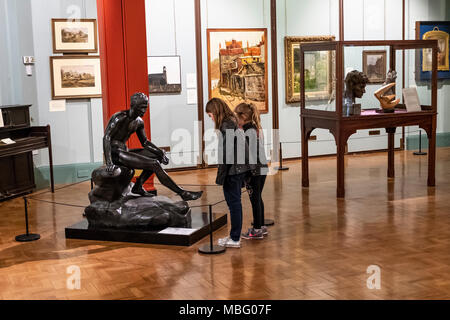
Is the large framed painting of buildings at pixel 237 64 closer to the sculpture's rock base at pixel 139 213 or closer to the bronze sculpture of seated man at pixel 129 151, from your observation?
the bronze sculpture of seated man at pixel 129 151

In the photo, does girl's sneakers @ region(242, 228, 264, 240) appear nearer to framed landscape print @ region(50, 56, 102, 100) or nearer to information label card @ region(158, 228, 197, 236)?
information label card @ region(158, 228, 197, 236)

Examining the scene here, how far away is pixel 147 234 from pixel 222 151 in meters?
1.56

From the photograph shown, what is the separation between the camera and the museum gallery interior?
21.7ft

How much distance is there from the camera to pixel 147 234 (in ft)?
25.1

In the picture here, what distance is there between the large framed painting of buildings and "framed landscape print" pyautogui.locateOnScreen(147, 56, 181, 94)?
704 mm

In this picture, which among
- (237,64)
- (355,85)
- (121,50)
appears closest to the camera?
(355,85)

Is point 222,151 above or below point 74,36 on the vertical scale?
below

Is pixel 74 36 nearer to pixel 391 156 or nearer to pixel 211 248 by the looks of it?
pixel 211 248

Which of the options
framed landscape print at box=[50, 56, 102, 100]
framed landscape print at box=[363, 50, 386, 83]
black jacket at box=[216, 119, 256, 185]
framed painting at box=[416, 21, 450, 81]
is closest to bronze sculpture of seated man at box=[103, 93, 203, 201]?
black jacket at box=[216, 119, 256, 185]

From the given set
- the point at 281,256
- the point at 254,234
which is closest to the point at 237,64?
the point at 254,234

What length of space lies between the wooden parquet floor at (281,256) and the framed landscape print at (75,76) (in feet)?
6.94

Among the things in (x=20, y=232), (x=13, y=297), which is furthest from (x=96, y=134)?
(x=13, y=297)

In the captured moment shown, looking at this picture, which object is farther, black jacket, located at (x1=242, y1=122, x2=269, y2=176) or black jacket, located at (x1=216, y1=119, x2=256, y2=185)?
black jacket, located at (x1=242, y1=122, x2=269, y2=176)

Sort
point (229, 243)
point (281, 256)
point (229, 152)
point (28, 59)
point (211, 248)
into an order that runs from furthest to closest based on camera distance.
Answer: point (28, 59) < point (229, 243) < point (211, 248) < point (281, 256) < point (229, 152)
